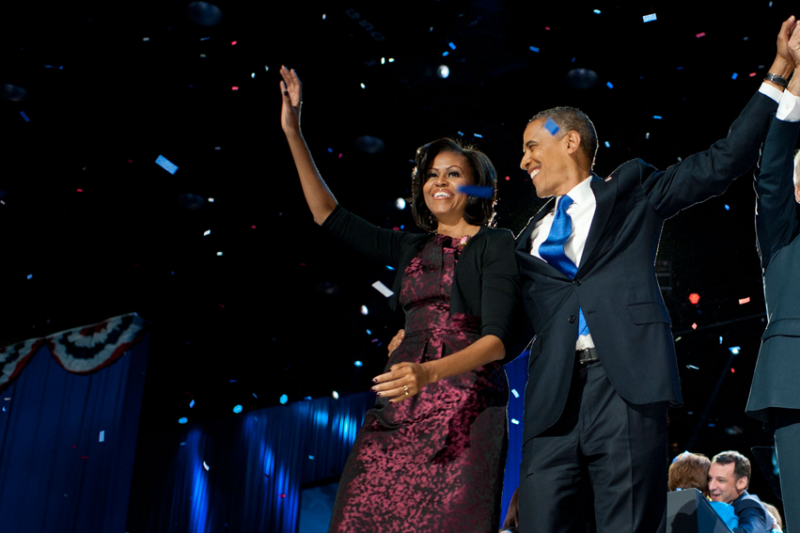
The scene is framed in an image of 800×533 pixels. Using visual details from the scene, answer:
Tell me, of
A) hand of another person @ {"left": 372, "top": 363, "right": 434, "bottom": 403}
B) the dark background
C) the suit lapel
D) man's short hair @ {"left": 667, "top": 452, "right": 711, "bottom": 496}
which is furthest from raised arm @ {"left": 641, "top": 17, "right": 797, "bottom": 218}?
the dark background

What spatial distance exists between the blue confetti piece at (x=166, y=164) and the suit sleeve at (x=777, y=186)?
4437 mm

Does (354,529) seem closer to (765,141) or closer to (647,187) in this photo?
(647,187)

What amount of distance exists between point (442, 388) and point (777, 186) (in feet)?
2.80

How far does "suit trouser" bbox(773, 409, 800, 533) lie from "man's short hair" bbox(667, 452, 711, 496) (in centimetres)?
211

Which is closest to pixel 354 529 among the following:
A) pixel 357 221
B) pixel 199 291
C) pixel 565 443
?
pixel 565 443

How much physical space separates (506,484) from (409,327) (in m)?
4.94

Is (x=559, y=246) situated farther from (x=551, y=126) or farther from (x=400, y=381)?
(x=400, y=381)

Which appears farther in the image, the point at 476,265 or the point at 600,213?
the point at 476,265

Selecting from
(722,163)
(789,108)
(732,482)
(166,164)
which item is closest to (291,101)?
(722,163)

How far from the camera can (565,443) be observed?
1552mm

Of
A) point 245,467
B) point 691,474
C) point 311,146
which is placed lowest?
point 691,474

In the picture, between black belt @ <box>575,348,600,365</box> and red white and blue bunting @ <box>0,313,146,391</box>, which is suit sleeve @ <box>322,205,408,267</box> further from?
red white and blue bunting @ <box>0,313,146,391</box>

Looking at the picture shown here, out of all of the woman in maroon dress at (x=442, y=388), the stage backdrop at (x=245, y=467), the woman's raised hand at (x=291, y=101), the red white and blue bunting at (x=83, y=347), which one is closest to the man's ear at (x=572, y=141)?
the woman in maroon dress at (x=442, y=388)

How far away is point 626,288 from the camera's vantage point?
5.28ft
